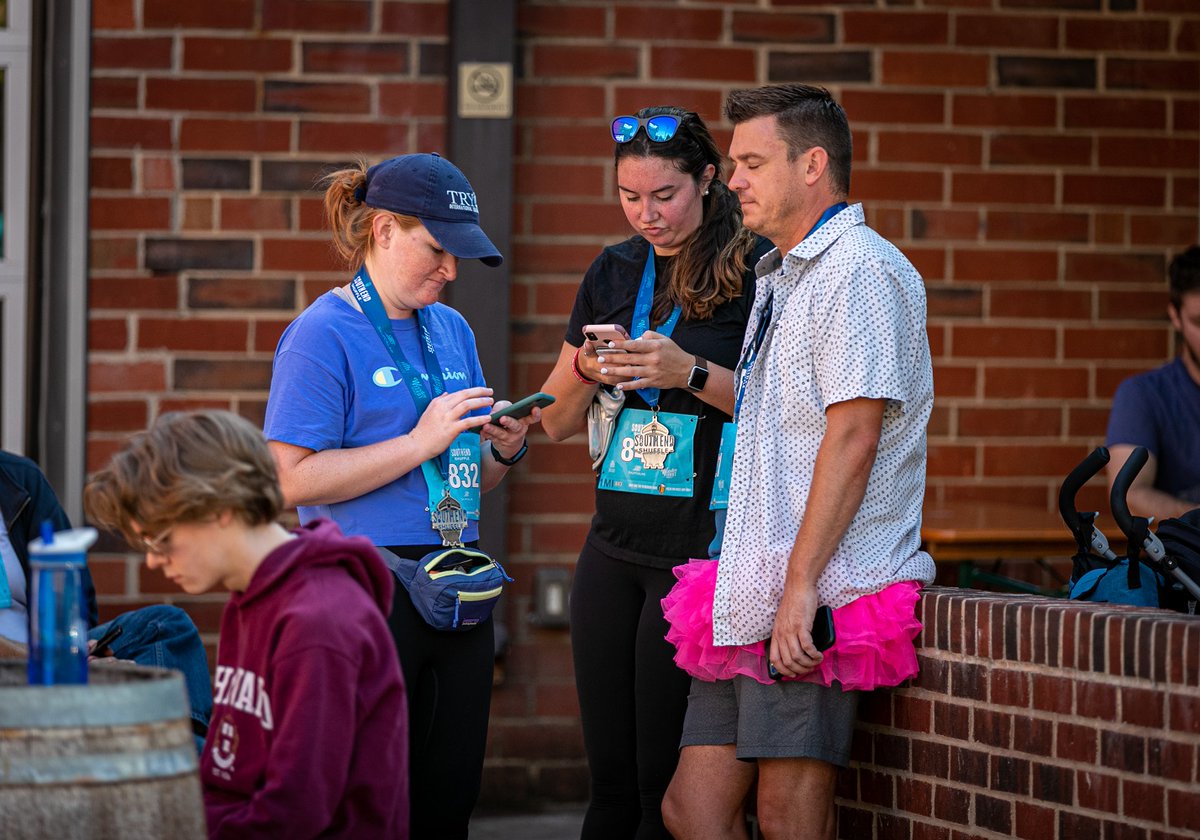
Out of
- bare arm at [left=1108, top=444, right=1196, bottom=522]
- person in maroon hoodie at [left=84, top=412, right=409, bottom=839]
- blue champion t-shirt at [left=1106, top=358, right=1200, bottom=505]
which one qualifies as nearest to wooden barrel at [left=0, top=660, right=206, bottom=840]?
person in maroon hoodie at [left=84, top=412, right=409, bottom=839]

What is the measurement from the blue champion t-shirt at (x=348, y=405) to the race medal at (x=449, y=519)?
18 millimetres

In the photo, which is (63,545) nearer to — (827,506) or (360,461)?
(360,461)

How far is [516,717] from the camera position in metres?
5.46

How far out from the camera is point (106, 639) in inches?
148

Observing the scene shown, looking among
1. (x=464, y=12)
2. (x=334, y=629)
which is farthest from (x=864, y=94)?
(x=334, y=629)

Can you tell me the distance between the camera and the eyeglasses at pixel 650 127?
3.62 m

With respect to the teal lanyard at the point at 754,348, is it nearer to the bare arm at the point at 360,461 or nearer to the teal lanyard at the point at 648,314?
the teal lanyard at the point at 648,314

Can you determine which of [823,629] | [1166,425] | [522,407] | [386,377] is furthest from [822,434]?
[1166,425]

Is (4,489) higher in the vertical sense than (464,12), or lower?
lower

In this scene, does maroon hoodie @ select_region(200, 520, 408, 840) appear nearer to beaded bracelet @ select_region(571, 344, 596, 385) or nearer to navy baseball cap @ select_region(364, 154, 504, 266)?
navy baseball cap @ select_region(364, 154, 504, 266)

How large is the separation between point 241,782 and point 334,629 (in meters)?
0.30

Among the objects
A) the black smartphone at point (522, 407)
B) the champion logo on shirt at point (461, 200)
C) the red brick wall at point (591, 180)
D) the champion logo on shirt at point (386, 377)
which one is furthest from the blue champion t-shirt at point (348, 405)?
the red brick wall at point (591, 180)

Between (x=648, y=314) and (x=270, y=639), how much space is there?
1544 millimetres

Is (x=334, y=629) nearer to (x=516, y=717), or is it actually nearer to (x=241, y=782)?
(x=241, y=782)
